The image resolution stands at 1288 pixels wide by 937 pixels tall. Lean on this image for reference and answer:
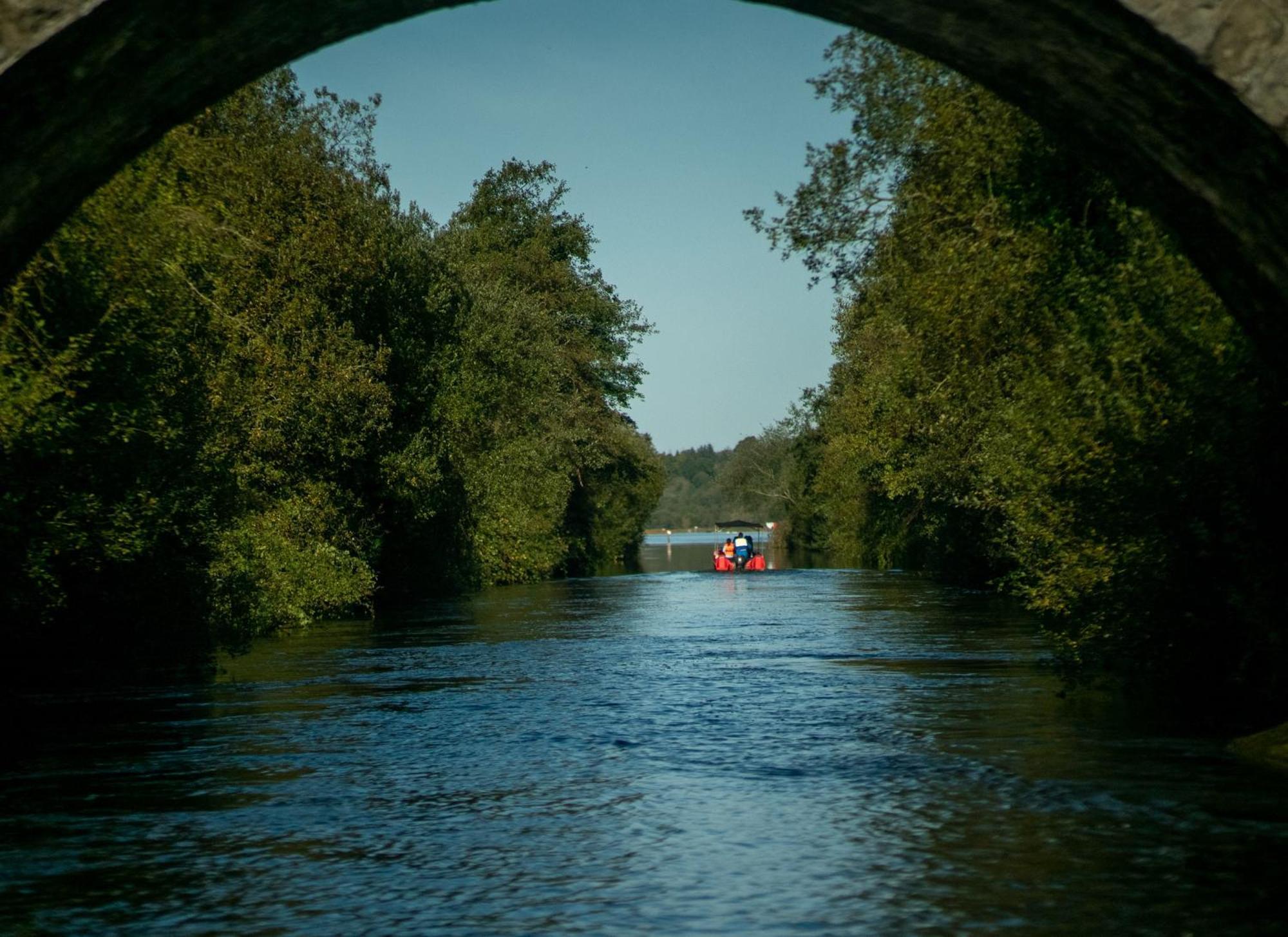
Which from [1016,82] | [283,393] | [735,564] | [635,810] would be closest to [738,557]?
[735,564]

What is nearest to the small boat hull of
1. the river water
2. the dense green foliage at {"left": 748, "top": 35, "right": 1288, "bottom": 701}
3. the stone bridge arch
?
the dense green foliage at {"left": 748, "top": 35, "right": 1288, "bottom": 701}

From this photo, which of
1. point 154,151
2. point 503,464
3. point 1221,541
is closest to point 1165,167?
point 1221,541

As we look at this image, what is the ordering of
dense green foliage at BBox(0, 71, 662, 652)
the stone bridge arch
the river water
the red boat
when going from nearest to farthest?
1. the stone bridge arch
2. the river water
3. dense green foliage at BBox(0, 71, 662, 652)
4. the red boat

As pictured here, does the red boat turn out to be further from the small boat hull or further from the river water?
the river water

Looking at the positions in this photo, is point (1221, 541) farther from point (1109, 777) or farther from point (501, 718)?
point (501, 718)

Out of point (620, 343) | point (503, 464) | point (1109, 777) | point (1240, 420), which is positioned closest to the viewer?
point (1109, 777)

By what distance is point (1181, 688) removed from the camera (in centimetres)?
1590

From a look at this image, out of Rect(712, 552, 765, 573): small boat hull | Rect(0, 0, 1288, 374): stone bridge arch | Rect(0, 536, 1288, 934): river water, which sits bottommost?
Rect(0, 536, 1288, 934): river water

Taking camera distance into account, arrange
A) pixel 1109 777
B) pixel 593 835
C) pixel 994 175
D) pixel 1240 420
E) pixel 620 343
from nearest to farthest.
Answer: pixel 593 835 < pixel 1109 777 < pixel 1240 420 < pixel 994 175 < pixel 620 343

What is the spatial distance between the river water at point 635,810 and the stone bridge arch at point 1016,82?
10.3 ft

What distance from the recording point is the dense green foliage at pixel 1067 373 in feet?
43.0

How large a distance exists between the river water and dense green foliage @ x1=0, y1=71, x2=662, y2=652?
2.29 m

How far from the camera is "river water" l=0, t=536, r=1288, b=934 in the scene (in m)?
7.55

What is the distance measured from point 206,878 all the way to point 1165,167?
6246 millimetres
